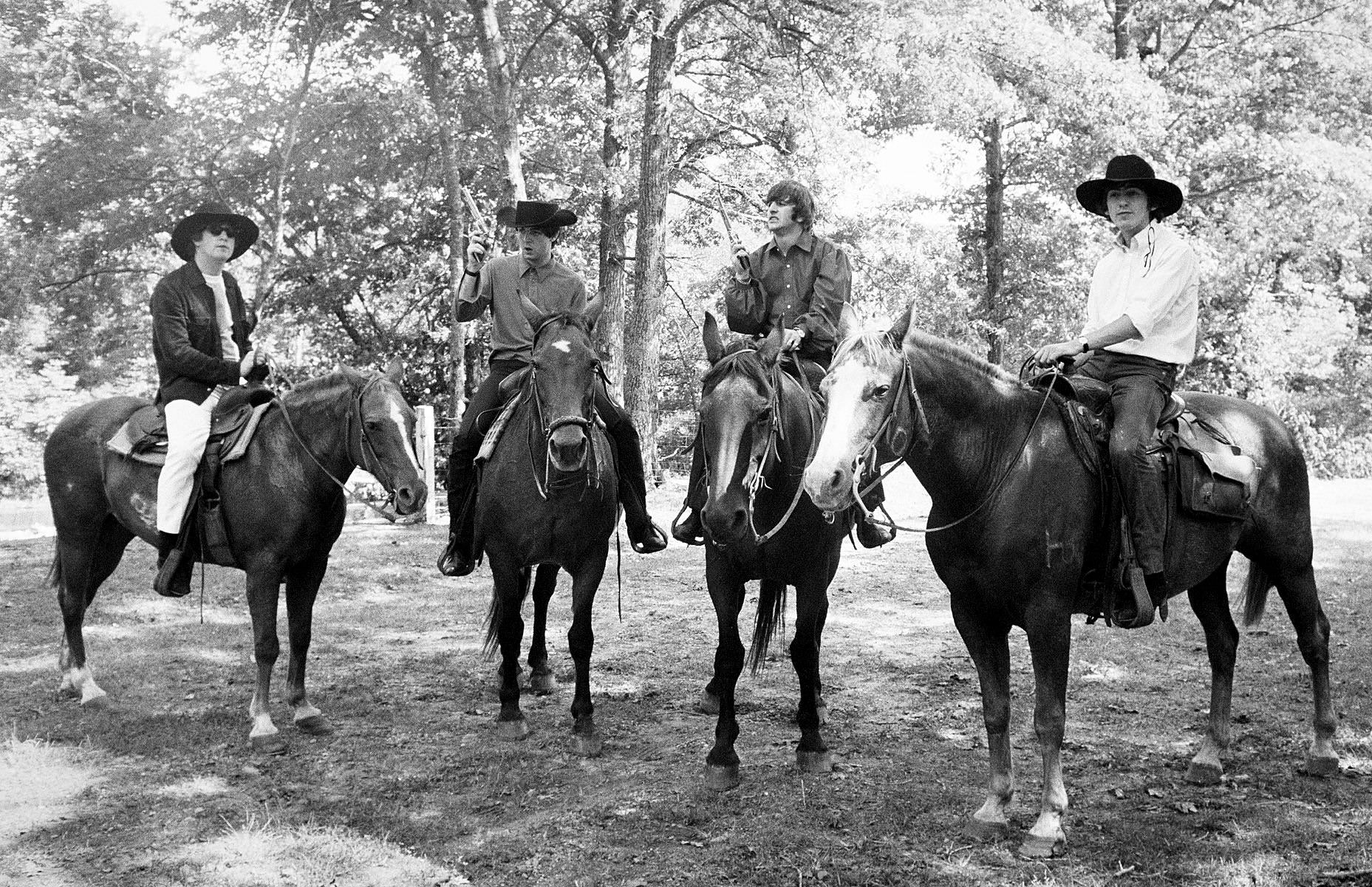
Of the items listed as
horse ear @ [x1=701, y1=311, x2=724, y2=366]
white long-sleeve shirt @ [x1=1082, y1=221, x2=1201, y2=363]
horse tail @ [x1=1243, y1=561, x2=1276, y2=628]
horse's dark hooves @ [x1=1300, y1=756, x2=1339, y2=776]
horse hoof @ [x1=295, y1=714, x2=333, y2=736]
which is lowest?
horse hoof @ [x1=295, y1=714, x2=333, y2=736]

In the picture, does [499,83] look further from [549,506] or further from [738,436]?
[738,436]

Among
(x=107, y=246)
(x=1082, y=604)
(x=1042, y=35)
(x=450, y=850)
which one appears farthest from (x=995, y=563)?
(x=107, y=246)

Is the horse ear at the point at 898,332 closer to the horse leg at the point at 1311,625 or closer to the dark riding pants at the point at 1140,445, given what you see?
the dark riding pants at the point at 1140,445

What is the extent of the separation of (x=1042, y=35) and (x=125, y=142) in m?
18.9

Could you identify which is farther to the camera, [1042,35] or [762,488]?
[1042,35]

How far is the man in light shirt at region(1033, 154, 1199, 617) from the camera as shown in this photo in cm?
516

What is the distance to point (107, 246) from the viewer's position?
25250mm

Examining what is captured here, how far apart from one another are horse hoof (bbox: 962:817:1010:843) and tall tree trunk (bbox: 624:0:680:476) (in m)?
11.8

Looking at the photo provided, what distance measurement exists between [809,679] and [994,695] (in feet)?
4.25

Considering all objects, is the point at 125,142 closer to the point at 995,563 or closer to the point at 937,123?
the point at 937,123

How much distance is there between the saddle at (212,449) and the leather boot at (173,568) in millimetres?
61

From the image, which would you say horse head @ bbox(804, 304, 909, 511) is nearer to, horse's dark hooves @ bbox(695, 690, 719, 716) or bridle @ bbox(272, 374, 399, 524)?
bridle @ bbox(272, 374, 399, 524)

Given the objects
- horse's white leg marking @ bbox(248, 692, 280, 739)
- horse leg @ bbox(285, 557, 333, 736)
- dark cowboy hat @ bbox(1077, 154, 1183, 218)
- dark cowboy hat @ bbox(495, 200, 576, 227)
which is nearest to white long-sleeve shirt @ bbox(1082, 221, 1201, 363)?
dark cowboy hat @ bbox(1077, 154, 1183, 218)

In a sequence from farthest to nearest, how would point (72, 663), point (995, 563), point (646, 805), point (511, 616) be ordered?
point (72, 663), point (511, 616), point (646, 805), point (995, 563)
